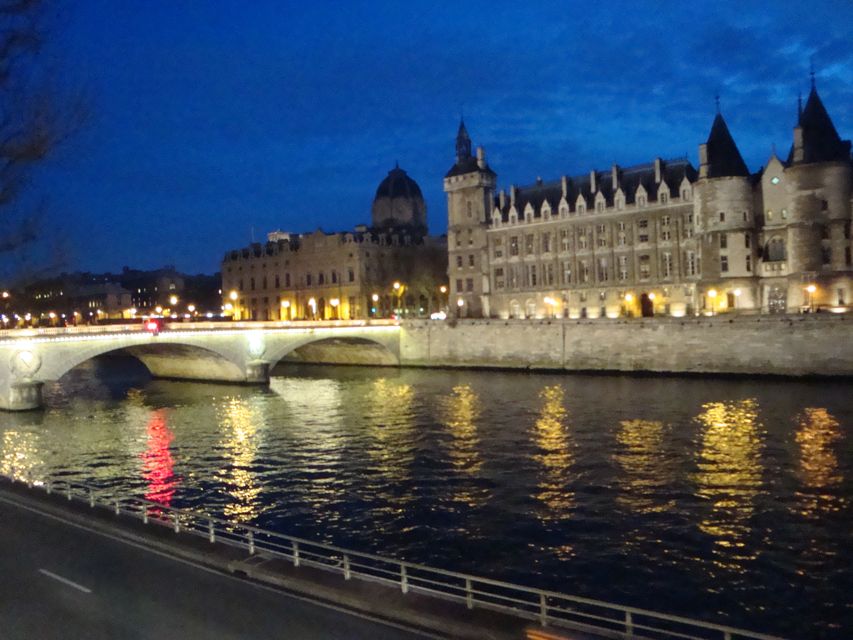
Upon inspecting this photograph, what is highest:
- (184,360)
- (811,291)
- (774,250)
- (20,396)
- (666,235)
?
(666,235)

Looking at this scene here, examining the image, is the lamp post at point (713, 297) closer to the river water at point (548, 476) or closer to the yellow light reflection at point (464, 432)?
the river water at point (548, 476)

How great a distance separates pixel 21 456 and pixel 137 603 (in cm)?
2544

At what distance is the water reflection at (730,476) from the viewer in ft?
68.7

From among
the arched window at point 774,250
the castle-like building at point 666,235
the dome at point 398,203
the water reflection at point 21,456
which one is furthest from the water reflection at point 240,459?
the dome at point 398,203

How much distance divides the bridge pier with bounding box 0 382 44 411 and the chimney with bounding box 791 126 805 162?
5642cm

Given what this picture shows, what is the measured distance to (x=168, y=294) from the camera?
177000 mm

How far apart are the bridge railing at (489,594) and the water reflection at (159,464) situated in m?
6.75

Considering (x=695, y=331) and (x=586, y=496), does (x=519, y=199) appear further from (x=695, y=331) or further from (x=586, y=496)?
(x=586, y=496)

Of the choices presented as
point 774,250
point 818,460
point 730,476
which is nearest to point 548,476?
point 730,476

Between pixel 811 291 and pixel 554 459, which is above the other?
pixel 811 291

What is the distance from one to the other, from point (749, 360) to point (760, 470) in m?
30.1

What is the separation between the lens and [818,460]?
1168 inches

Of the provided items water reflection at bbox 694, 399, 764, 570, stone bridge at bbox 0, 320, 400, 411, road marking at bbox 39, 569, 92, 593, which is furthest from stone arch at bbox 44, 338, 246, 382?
road marking at bbox 39, 569, 92, 593

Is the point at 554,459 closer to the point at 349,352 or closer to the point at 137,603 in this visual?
the point at 137,603
